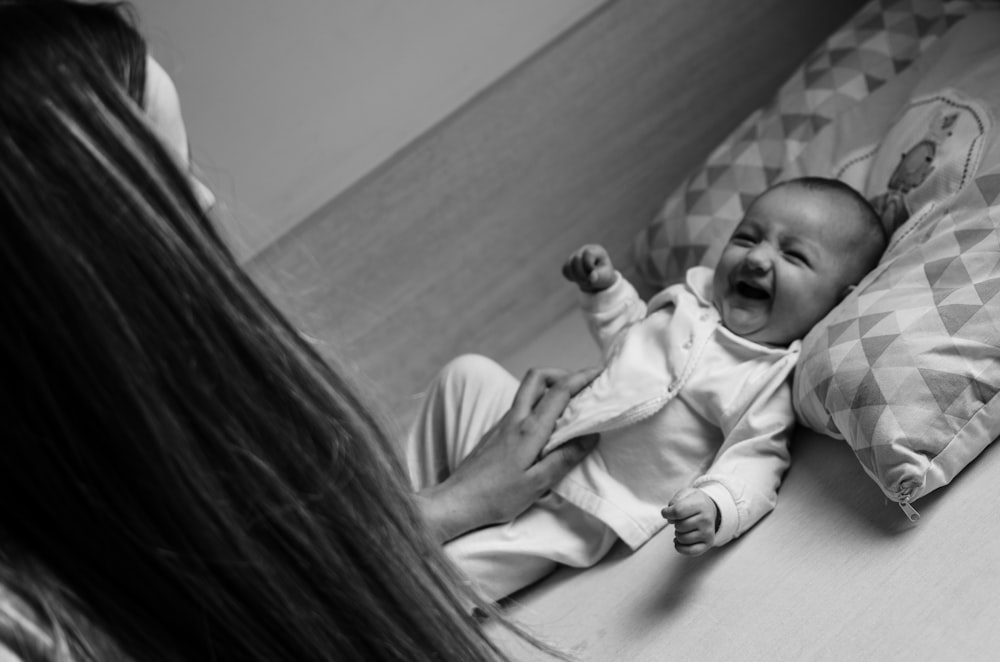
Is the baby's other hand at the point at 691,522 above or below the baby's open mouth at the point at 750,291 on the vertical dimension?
below

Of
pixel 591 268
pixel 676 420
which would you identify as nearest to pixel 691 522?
pixel 676 420

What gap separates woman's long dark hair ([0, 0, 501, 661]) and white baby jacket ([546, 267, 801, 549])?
0.47m

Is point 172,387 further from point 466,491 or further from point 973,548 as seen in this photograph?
point 973,548

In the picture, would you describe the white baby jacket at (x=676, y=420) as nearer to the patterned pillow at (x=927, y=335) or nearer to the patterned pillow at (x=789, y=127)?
the patterned pillow at (x=927, y=335)

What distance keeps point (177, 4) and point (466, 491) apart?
0.78 m

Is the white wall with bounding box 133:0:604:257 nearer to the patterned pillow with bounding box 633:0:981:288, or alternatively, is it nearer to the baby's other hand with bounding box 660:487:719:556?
the patterned pillow with bounding box 633:0:981:288

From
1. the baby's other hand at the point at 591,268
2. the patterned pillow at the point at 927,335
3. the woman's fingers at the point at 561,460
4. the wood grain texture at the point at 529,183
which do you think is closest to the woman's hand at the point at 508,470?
the woman's fingers at the point at 561,460

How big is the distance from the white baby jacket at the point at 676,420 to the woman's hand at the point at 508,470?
0.02 m

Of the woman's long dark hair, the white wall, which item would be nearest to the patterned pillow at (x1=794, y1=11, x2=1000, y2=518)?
the woman's long dark hair

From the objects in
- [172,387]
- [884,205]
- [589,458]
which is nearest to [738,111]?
[884,205]

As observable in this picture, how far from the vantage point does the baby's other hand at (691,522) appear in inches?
39.7

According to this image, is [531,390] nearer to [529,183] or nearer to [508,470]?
[508,470]

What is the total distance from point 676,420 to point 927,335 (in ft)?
0.90

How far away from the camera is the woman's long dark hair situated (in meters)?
0.61
